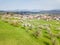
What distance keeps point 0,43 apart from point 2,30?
3678 mm

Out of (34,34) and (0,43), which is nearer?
(0,43)

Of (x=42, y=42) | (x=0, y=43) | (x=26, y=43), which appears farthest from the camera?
(x=42, y=42)

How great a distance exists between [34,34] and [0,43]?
5955 millimetres

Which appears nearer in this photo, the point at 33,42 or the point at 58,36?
the point at 33,42

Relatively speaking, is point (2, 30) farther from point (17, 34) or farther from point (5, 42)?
point (5, 42)

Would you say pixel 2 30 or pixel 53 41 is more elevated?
pixel 2 30

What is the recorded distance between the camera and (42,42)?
2030cm

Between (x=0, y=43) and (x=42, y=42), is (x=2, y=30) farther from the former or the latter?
(x=42, y=42)

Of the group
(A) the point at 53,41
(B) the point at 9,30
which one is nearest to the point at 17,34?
(B) the point at 9,30

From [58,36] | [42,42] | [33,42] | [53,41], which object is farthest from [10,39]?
[58,36]

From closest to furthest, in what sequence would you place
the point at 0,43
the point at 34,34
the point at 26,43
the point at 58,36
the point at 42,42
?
the point at 0,43
the point at 26,43
the point at 42,42
the point at 34,34
the point at 58,36

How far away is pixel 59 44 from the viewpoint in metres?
21.5

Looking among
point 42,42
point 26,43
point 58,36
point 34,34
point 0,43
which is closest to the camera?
point 0,43

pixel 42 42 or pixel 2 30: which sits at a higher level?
pixel 2 30
